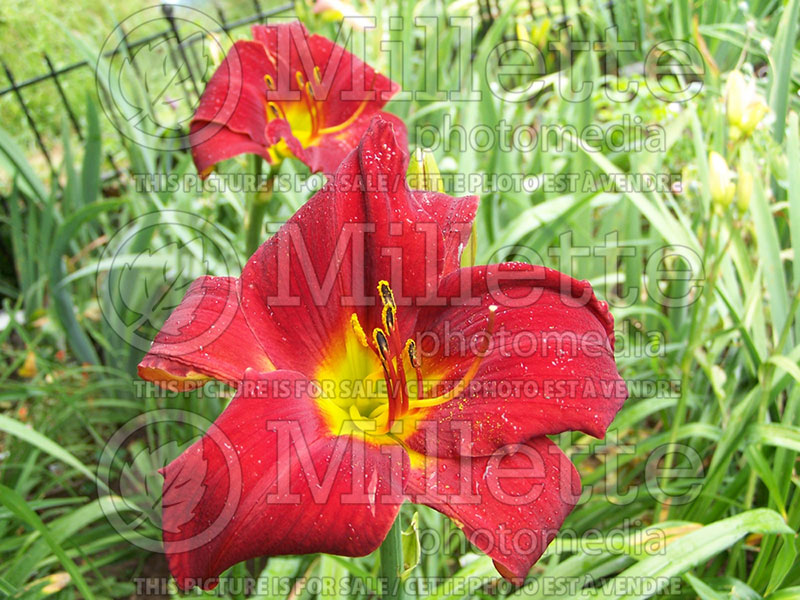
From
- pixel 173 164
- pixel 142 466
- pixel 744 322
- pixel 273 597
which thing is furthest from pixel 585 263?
pixel 173 164

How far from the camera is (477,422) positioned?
790mm

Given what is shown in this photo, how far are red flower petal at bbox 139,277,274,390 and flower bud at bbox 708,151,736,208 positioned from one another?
0.84 m

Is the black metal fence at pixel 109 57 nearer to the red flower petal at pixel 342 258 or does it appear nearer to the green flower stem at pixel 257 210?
the green flower stem at pixel 257 210

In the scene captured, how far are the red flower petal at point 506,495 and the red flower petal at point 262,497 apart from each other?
0.04 metres

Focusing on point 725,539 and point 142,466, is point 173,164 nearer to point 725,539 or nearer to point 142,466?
point 142,466

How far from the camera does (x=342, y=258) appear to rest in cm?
85

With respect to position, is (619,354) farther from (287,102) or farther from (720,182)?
(287,102)

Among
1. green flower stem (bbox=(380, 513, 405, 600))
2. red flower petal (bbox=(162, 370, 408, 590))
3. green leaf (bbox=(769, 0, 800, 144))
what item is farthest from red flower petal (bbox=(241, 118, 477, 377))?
green leaf (bbox=(769, 0, 800, 144))

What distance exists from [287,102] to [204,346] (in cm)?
77

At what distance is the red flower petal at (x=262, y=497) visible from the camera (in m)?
0.70

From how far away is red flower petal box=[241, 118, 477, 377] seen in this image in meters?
0.84

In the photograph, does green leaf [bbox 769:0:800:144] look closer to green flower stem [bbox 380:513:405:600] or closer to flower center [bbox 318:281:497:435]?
flower center [bbox 318:281:497:435]

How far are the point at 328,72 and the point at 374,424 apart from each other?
873 mm

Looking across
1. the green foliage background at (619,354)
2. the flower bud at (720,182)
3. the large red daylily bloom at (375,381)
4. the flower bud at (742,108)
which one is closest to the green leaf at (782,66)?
the green foliage background at (619,354)
